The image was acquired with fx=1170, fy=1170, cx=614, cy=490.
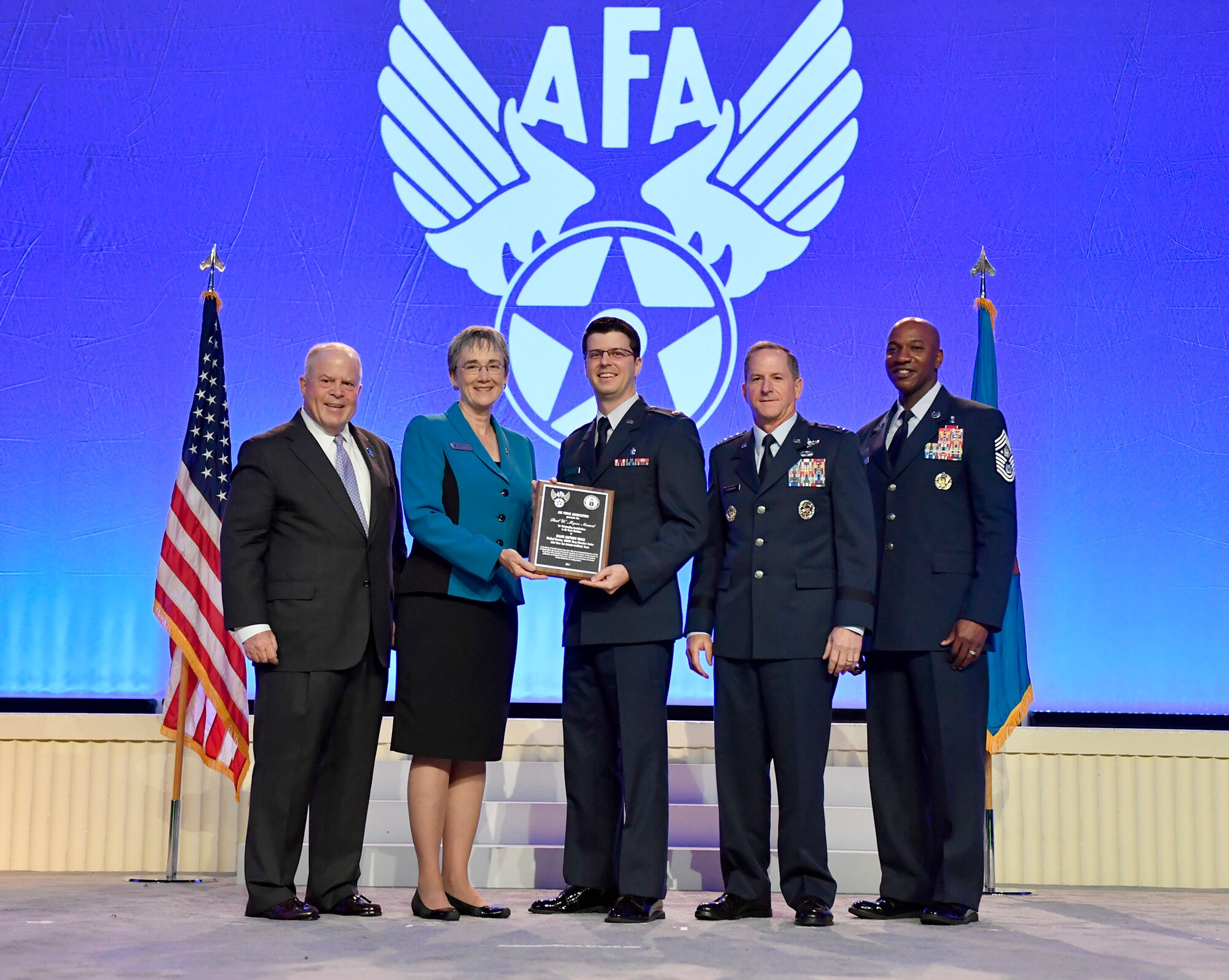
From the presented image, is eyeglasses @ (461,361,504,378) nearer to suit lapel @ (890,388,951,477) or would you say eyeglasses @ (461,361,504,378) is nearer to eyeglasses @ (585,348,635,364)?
eyeglasses @ (585,348,635,364)

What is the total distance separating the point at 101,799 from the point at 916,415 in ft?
11.2

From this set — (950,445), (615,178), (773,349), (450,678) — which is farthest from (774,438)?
(615,178)

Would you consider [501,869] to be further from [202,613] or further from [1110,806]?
[1110,806]

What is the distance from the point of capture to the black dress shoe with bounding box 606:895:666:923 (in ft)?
9.48

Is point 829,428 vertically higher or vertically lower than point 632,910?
higher

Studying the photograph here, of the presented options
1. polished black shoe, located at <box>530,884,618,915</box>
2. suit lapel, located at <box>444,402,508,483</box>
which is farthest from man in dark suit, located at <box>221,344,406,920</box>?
polished black shoe, located at <box>530,884,618,915</box>

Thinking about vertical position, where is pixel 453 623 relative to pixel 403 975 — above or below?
above

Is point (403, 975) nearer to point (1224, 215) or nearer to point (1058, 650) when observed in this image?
point (1058, 650)

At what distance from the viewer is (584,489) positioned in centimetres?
298

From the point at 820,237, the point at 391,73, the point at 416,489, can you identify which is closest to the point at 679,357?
the point at 820,237

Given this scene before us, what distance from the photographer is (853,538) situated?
121 inches

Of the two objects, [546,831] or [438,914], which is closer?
[438,914]

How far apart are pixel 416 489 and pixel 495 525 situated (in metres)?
0.23

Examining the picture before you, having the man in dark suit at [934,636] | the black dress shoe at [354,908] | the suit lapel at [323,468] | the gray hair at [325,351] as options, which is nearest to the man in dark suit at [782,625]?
the man in dark suit at [934,636]
